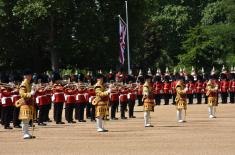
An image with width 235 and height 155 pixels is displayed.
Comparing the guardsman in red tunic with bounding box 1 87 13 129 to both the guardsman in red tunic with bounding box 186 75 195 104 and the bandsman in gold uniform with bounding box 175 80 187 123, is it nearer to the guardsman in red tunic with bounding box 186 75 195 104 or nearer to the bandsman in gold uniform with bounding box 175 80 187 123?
the bandsman in gold uniform with bounding box 175 80 187 123

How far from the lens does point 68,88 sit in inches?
1158

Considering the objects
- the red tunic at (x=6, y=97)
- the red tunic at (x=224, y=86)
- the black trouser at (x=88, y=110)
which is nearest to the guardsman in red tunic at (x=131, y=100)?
the black trouser at (x=88, y=110)

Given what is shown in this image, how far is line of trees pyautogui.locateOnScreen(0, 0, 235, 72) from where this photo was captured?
2265 inches

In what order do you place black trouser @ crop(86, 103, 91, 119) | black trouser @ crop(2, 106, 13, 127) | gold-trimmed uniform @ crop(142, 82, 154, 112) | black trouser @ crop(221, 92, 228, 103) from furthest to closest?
black trouser @ crop(221, 92, 228, 103)
black trouser @ crop(86, 103, 91, 119)
gold-trimmed uniform @ crop(142, 82, 154, 112)
black trouser @ crop(2, 106, 13, 127)

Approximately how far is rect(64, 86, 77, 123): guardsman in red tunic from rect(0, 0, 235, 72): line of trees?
27.3 meters

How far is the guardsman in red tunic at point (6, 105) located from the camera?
25734mm

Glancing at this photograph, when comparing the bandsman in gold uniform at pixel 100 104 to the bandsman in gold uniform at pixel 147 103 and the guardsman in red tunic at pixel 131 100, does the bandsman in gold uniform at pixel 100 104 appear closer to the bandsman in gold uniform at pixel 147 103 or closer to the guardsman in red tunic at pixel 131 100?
the bandsman in gold uniform at pixel 147 103

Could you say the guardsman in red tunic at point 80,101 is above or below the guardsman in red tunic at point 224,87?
below

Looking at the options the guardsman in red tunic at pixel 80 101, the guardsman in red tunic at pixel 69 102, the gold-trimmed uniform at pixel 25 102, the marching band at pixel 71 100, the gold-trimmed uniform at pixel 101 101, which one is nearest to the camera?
the gold-trimmed uniform at pixel 25 102

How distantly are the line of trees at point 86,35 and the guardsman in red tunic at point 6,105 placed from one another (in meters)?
30.3

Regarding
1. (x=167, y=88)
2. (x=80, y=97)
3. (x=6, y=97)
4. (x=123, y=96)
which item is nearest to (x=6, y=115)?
(x=6, y=97)

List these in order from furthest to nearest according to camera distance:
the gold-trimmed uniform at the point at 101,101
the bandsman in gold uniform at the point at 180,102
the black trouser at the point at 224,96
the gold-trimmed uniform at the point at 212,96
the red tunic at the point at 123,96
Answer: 1. the black trouser at the point at 224,96
2. the red tunic at the point at 123,96
3. the gold-trimmed uniform at the point at 212,96
4. the bandsman in gold uniform at the point at 180,102
5. the gold-trimmed uniform at the point at 101,101

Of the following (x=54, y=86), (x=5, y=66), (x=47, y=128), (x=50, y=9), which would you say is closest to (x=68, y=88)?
(x=54, y=86)

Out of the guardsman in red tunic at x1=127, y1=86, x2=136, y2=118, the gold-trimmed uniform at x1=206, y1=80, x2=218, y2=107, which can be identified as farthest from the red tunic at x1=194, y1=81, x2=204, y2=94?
the gold-trimmed uniform at x1=206, y1=80, x2=218, y2=107
